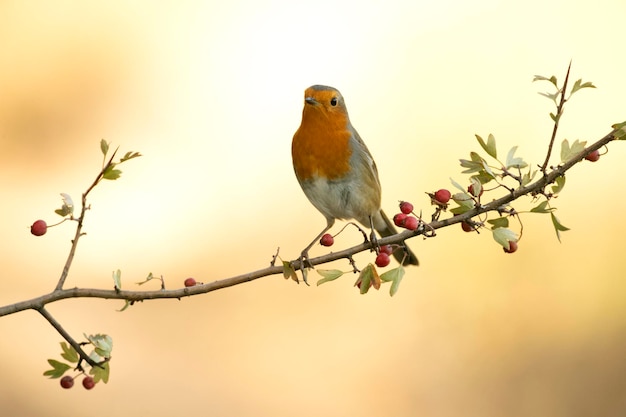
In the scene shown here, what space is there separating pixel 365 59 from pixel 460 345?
2.27 metres

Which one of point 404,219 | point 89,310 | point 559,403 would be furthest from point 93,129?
point 404,219

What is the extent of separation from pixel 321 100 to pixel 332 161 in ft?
0.77

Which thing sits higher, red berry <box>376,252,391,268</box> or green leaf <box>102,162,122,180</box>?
green leaf <box>102,162,122,180</box>

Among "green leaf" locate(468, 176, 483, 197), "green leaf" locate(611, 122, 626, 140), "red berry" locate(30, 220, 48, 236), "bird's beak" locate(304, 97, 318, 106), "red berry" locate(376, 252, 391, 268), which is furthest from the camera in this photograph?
"bird's beak" locate(304, 97, 318, 106)

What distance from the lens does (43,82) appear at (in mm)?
6547

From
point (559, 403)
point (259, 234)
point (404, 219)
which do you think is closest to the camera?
point (404, 219)

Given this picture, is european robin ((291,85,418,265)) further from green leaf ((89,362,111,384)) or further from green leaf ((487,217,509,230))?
green leaf ((89,362,111,384))

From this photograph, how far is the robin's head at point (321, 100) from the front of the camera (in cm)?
334

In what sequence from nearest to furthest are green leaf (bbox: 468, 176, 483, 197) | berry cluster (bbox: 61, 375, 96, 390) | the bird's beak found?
1. green leaf (bbox: 468, 176, 483, 197)
2. berry cluster (bbox: 61, 375, 96, 390)
3. the bird's beak

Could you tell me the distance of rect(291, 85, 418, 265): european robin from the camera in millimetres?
3369

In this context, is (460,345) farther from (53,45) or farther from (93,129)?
(53,45)

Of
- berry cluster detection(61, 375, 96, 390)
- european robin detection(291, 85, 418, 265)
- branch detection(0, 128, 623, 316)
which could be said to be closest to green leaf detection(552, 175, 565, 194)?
branch detection(0, 128, 623, 316)

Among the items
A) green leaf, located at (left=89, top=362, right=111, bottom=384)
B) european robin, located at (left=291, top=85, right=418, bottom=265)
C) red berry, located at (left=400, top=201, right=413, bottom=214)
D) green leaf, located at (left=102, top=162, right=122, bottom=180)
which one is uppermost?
european robin, located at (left=291, top=85, right=418, bottom=265)

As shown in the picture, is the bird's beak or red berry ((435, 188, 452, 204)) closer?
red berry ((435, 188, 452, 204))
